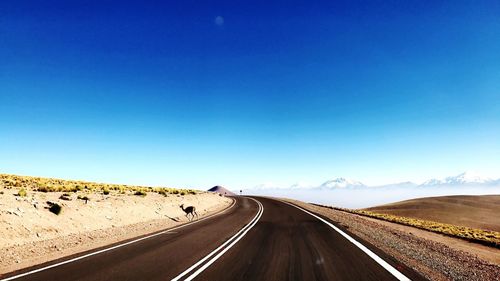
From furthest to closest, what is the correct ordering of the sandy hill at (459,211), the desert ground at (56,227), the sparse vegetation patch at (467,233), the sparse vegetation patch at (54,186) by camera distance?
1. the sandy hill at (459,211)
2. the sparse vegetation patch at (54,186)
3. the sparse vegetation patch at (467,233)
4. the desert ground at (56,227)

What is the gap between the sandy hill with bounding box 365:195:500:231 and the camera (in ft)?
186

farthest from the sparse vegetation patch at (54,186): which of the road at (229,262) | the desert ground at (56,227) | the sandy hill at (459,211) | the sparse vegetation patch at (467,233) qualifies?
the sandy hill at (459,211)

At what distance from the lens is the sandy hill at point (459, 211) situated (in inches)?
2226

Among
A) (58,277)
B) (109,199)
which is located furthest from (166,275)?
(109,199)

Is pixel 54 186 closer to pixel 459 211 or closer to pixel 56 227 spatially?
pixel 56 227

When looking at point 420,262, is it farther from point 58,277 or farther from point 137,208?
point 137,208

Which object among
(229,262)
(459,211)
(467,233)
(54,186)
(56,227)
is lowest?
(229,262)

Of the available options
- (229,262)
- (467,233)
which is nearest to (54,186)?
(229,262)

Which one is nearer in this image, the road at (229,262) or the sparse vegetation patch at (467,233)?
the road at (229,262)

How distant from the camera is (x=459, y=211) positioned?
6969 centimetres

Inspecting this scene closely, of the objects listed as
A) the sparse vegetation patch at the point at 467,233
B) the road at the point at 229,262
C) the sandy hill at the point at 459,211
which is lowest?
the road at the point at 229,262

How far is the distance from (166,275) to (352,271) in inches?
169

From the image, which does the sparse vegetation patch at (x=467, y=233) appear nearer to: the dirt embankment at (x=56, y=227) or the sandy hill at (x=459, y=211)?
the dirt embankment at (x=56, y=227)

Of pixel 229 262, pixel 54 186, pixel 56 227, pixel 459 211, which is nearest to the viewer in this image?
pixel 229 262
